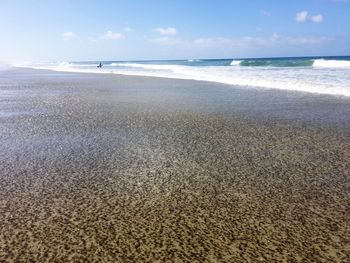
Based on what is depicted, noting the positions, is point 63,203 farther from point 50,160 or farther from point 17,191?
point 50,160

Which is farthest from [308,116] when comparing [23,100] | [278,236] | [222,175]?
[23,100]

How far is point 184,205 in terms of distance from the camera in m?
3.43

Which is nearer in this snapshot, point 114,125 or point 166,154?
point 166,154

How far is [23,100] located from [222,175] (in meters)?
9.58

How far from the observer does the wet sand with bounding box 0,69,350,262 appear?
2.67m

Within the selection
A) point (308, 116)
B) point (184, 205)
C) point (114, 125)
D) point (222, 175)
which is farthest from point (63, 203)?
point (308, 116)

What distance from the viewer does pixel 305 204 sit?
3.46 m

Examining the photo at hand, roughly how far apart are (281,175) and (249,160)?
686 millimetres

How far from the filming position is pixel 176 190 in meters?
3.83

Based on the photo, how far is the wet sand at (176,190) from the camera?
8.76 feet

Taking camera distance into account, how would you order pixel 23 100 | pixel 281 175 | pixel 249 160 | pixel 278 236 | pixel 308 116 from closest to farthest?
pixel 278 236
pixel 281 175
pixel 249 160
pixel 308 116
pixel 23 100

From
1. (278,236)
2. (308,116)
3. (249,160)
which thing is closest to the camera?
(278,236)

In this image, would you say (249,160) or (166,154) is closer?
(249,160)

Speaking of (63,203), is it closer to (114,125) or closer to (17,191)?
(17,191)
